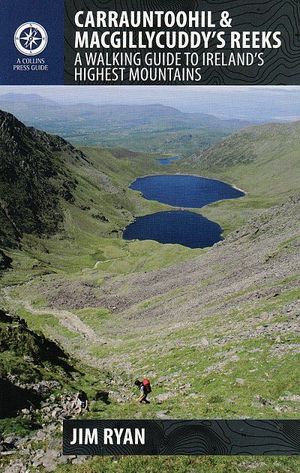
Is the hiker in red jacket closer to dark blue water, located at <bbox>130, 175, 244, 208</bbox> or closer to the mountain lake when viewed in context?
the mountain lake

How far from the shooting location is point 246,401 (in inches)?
658

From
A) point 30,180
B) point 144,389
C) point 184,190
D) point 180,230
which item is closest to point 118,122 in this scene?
point 180,230

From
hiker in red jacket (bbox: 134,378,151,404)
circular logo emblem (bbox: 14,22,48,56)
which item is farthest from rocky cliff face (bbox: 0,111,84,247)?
hiker in red jacket (bbox: 134,378,151,404)

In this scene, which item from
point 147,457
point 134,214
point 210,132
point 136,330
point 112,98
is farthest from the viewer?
point 134,214

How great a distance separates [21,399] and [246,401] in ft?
26.2

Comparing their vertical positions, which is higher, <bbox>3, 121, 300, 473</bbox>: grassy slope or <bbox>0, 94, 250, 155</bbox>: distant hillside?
<bbox>0, 94, 250, 155</bbox>: distant hillside

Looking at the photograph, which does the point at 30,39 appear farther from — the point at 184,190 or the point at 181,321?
the point at 181,321

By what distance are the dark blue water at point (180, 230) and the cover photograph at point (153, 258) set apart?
0.31 ft

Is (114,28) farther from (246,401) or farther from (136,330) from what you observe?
(246,401)

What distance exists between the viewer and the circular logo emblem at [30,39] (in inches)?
671

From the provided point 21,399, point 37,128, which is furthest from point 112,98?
point 21,399

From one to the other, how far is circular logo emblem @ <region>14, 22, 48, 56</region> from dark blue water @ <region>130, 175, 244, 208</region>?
890 centimetres

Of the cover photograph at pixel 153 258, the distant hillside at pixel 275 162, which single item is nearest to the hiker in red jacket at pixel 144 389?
the cover photograph at pixel 153 258

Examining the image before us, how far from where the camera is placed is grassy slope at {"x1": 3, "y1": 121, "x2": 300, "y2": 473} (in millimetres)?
16719
